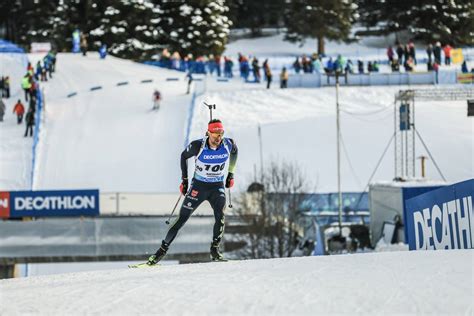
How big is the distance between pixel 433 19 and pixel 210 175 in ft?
195

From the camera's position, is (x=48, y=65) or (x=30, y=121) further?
(x=48, y=65)

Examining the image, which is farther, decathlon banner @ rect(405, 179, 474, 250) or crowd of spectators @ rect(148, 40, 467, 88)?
crowd of spectators @ rect(148, 40, 467, 88)

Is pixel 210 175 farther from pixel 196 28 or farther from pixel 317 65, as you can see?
pixel 196 28

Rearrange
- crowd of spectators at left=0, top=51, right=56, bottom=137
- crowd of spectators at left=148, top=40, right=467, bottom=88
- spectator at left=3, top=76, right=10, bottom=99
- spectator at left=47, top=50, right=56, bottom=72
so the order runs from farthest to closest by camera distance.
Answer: spectator at left=47, top=50, right=56, bottom=72, crowd of spectators at left=148, top=40, right=467, bottom=88, spectator at left=3, top=76, right=10, bottom=99, crowd of spectators at left=0, top=51, right=56, bottom=137

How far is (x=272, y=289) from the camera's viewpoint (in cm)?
830

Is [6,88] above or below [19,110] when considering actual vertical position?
above

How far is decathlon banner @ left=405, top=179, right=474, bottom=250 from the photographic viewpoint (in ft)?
35.9

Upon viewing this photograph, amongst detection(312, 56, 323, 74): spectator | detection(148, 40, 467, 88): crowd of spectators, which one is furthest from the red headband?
detection(312, 56, 323, 74): spectator

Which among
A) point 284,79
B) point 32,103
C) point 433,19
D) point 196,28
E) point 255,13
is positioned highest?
point 255,13

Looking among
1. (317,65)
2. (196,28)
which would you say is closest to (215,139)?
(317,65)

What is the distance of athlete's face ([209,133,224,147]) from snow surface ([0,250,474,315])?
60.8 inches

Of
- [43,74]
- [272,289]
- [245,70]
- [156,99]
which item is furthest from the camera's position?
[245,70]

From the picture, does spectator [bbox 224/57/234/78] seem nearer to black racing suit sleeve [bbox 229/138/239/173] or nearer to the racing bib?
black racing suit sleeve [bbox 229/138/239/173]

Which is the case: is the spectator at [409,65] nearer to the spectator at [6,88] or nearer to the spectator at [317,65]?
the spectator at [317,65]
